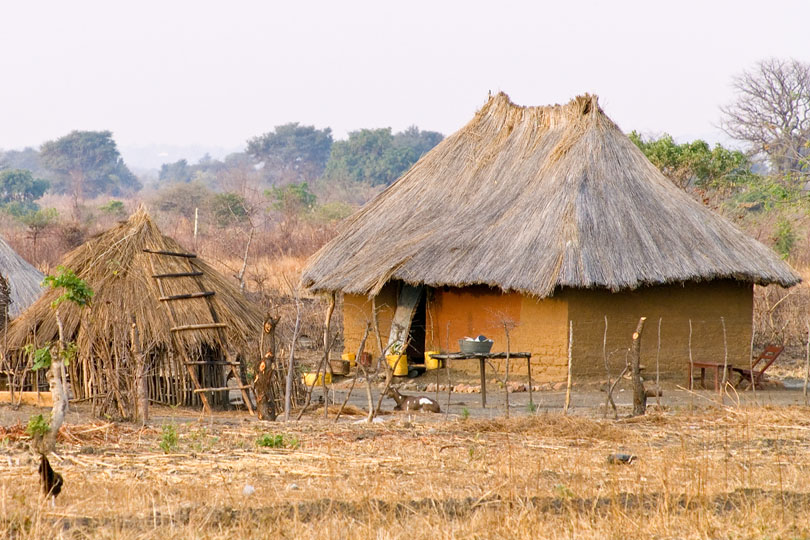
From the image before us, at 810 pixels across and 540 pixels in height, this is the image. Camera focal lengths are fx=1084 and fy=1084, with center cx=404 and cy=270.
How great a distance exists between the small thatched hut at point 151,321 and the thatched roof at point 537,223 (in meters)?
2.90

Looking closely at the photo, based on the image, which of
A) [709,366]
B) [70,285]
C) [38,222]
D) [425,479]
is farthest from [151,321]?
[38,222]

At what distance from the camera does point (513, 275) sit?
1398cm

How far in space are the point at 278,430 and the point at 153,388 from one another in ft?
11.9

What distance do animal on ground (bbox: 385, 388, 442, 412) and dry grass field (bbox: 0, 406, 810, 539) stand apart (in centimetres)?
187

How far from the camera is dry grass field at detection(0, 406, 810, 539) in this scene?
5.27 meters

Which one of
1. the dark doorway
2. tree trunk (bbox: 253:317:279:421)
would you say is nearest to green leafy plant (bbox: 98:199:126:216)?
the dark doorway

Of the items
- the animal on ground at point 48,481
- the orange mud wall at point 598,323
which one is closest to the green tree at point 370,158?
the orange mud wall at point 598,323

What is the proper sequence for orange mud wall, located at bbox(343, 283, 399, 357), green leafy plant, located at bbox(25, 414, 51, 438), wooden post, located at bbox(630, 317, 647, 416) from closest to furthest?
green leafy plant, located at bbox(25, 414, 51, 438) → wooden post, located at bbox(630, 317, 647, 416) → orange mud wall, located at bbox(343, 283, 399, 357)

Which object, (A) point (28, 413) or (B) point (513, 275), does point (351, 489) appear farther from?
(B) point (513, 275)

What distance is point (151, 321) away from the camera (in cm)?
1181

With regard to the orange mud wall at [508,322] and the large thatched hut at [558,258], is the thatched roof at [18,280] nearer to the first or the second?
the large thatched hut at [558,258]

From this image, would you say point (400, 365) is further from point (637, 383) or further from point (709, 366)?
point (637, 383)

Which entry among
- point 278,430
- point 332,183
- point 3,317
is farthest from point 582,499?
point 332,183

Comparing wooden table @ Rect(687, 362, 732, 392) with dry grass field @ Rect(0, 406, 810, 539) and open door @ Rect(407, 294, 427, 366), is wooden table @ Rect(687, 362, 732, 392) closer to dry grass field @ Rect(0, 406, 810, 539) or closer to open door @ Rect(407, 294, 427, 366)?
dry grass field @ Rect(0, 406, 810, 539)
